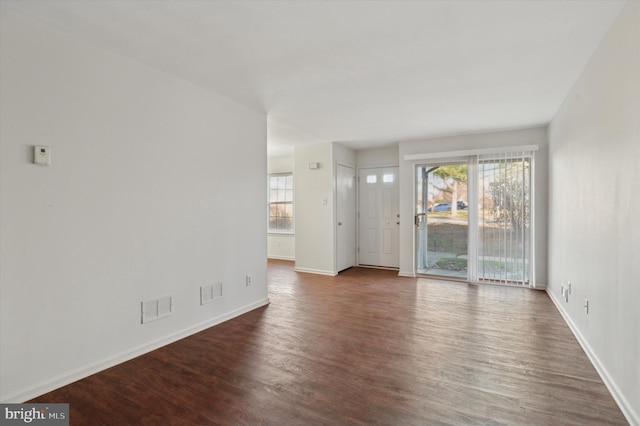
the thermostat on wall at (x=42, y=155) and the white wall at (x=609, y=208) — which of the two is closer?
the white wall at (x=609, y=208)

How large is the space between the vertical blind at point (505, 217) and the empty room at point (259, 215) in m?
0.49

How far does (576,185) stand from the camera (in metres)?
3.10

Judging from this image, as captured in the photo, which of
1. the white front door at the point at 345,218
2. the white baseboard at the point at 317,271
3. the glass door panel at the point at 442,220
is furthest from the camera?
the white front door at the point at 345,218

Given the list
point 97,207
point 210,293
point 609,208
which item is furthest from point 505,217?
point 97,207

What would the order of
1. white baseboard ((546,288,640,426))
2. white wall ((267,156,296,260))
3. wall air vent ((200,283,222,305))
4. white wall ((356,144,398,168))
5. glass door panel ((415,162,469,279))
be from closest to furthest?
white baseboard ((546,288,640,426)) < wall air vent ((200,283,222,305)) < glass door panel ((415,162,469,279)) < white wall ((356,144,398,168)) < white wall ((267,156,296,260))

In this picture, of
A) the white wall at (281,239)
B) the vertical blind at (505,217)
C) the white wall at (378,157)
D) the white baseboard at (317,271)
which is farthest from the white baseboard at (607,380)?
the white wall at (281,239)

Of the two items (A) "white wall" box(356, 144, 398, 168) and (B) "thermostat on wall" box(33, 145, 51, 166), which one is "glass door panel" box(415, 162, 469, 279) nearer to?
(A) "white wall" box(356, 144, 398, 168)

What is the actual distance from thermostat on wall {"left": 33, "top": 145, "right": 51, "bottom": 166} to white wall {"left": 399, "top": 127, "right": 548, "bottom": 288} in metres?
4.89

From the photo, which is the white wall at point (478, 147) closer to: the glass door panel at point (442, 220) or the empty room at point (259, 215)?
the glass door panel at point (442, 220)

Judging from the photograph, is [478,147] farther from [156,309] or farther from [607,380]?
[156,309]

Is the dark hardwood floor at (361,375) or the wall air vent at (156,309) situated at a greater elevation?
the wall air vent at (156,309)

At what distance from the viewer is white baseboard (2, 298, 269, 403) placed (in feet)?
6.78

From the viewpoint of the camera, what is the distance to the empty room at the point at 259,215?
1.99m

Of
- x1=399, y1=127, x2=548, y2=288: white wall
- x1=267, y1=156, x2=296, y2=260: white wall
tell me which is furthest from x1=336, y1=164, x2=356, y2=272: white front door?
x1=267, y1=156, x2=296, y2=260: white wall
